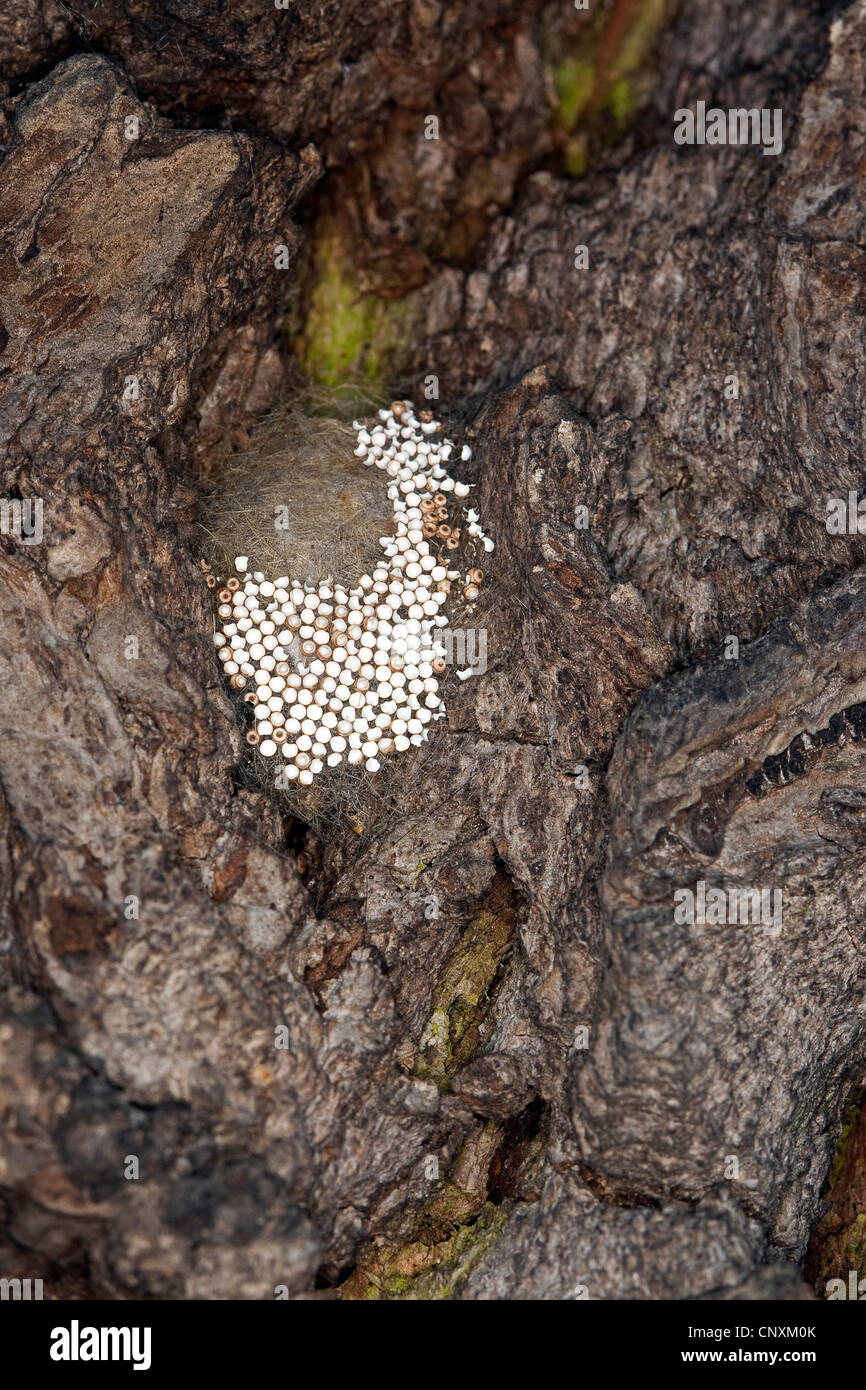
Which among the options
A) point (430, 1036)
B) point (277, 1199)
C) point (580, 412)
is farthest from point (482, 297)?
point (277, 1199)

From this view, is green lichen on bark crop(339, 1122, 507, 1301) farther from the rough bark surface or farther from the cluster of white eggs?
the cluster of white eggs

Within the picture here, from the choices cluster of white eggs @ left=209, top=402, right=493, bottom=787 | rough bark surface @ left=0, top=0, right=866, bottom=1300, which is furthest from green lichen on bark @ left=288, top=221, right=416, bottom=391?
cluster of white eggs @ left=209, top=402, right=493, bottom=787

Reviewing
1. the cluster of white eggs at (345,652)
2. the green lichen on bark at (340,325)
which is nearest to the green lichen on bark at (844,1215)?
the cluster of white eggs at (345,652)

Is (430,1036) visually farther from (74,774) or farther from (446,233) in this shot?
(446,233)

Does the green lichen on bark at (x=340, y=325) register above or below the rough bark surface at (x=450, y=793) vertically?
above

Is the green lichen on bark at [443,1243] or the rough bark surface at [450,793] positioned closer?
the rough bark surface at [450,793]

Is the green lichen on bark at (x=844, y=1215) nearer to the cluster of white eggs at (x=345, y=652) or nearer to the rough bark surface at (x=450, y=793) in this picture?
the rough bark surface at (x=450, y=793)
